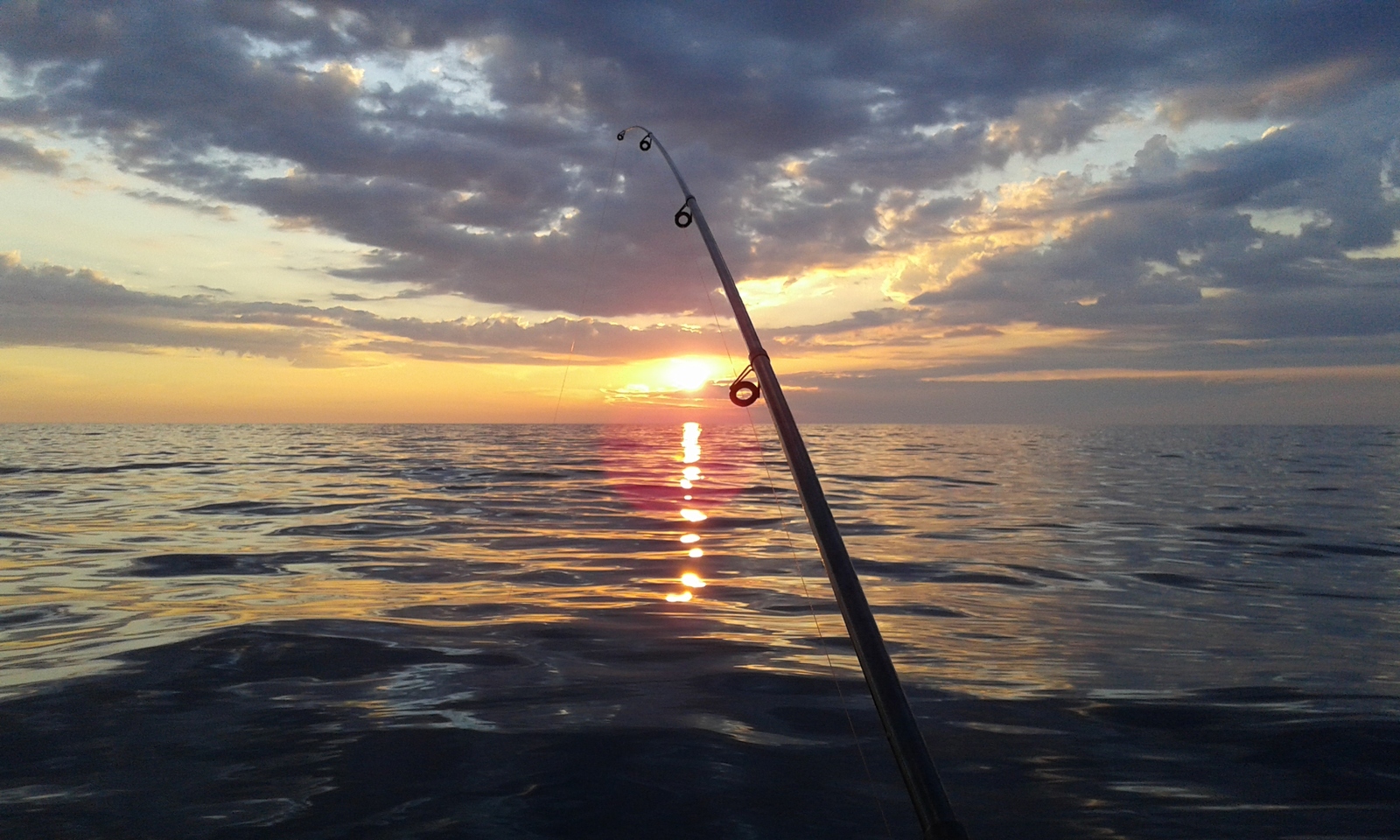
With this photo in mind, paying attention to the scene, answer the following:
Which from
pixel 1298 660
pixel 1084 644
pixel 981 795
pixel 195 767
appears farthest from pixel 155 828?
pixel 1298 660

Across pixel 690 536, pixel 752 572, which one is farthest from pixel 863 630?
pixel 690 536

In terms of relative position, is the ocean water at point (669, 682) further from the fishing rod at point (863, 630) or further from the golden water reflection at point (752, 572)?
the fishing rod at point (863, 630)

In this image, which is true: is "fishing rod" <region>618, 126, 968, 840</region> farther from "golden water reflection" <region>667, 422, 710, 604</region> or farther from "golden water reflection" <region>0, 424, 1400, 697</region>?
"golden water reflection" <region>667, 422, 710, 604</region>

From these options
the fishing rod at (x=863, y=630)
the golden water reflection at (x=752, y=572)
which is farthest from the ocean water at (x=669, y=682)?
the fishing rod at (x=863, y=630)

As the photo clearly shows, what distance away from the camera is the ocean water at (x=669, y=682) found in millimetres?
4258

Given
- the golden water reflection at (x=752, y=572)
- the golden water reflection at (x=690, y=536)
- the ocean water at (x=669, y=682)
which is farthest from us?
the golden water reflection at (x=690, y=536)

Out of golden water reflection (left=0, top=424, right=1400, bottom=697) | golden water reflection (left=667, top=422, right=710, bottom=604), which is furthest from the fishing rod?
golden water reflection (left=667, top=422, right=710, bottom=604)

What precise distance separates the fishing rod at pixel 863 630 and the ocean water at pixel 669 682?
15.8 inches

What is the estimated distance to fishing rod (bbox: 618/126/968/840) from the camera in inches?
78.3

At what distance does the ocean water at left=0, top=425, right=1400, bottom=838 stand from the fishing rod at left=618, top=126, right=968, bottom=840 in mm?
401

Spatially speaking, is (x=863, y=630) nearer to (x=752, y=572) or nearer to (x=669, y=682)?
(x=669, y=682)

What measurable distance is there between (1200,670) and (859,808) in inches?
167

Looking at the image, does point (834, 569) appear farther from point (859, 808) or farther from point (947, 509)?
point (947, 509)

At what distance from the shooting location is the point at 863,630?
2455 millimetres
